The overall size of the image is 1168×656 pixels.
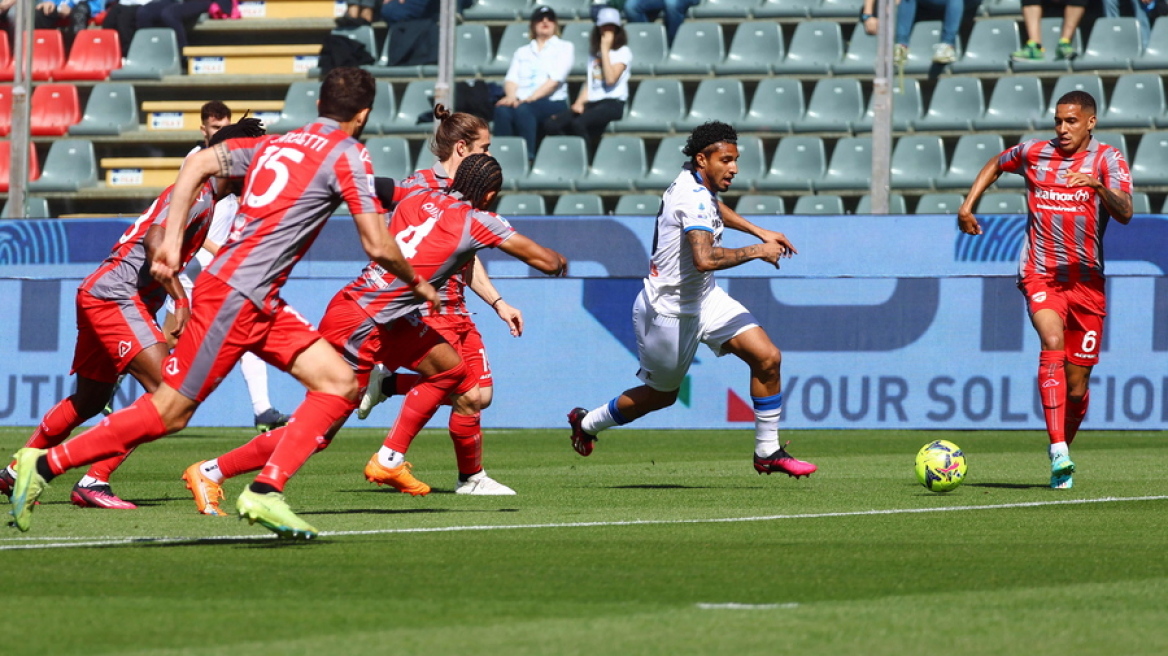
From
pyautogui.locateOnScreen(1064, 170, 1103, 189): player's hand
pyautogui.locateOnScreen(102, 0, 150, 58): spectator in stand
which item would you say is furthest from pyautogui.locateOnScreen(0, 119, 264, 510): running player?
pyautogui.locateOnScreen(102, 0, 150, 58): spectator in stand

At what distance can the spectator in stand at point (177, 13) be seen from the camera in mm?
22578

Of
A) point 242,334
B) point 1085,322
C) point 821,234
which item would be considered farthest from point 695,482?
point 821,234

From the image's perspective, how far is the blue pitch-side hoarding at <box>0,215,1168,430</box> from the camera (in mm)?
15609

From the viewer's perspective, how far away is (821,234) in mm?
16062

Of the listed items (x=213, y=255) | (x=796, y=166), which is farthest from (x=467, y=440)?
(x=796, y=166)

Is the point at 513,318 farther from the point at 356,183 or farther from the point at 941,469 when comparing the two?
the point at 356,183

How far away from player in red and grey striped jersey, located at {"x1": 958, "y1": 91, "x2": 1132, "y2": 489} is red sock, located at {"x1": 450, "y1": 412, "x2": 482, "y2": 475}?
3.26 m

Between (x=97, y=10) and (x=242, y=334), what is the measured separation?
18004 millimetres

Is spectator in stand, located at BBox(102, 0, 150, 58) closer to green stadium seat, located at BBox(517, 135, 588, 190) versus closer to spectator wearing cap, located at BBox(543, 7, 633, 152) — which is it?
spectator wearing cap, located at BBox(543, 7, 633, 152)

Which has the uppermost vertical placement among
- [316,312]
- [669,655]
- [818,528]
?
[669,655]

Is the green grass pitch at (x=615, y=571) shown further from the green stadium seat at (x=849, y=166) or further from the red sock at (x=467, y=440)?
the green stadium seat at (x=849, y=166)

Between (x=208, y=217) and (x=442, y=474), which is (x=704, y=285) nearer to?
(x=442, y=474)

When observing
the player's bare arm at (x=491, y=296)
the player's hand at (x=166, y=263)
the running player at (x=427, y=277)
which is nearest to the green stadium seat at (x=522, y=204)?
the player's bare arm at (x=491, y=296)

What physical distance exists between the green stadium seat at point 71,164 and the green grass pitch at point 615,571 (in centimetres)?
1126
